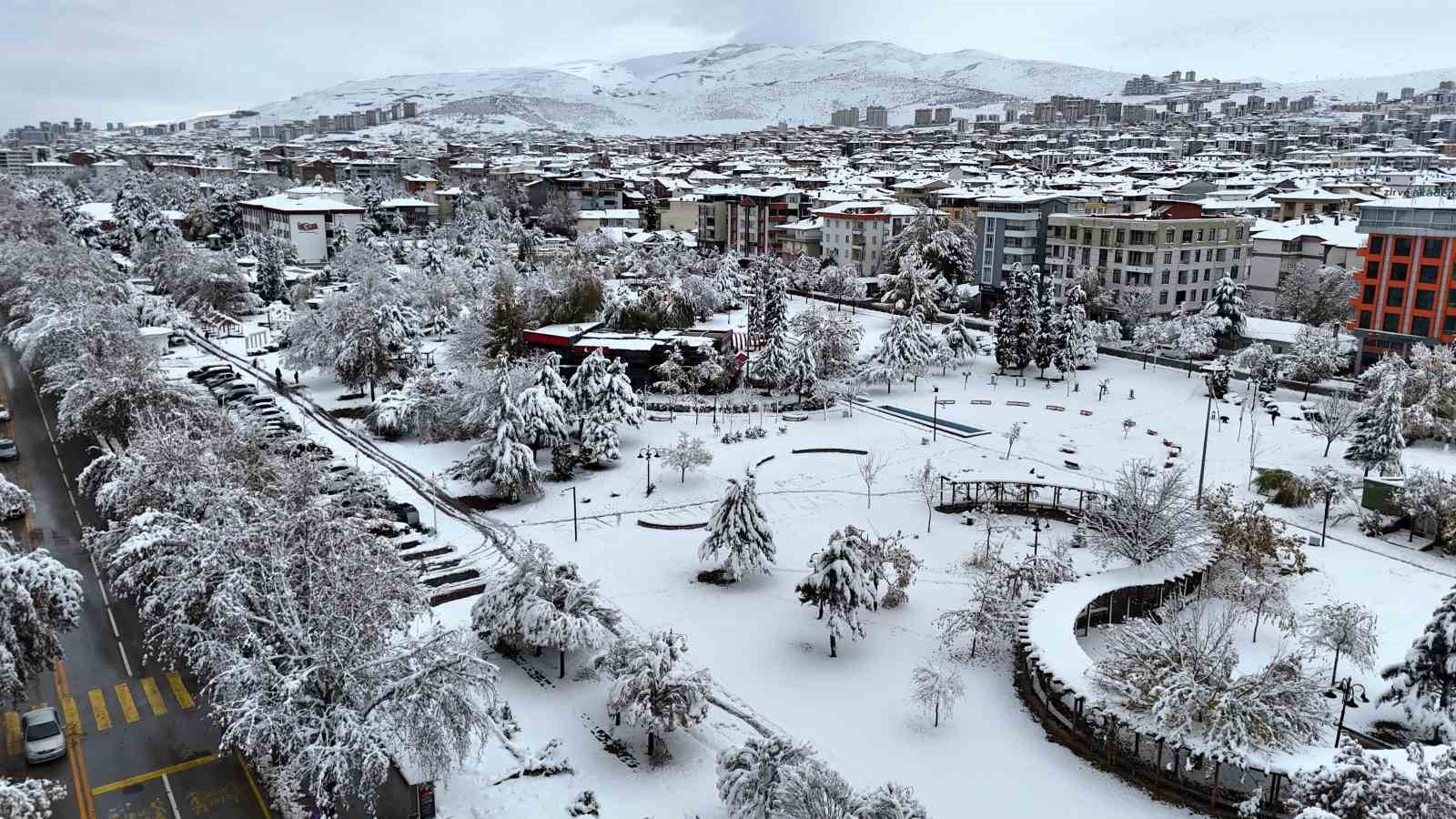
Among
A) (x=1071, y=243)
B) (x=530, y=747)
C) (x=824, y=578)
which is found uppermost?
(x=1071, y=243)

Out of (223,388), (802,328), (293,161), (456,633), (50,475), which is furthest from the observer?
(293,161)

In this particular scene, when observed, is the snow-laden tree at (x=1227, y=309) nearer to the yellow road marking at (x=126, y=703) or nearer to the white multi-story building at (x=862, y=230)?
the white multi-story building at (x=862, y=230)

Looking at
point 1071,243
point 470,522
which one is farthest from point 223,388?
point 1071,243

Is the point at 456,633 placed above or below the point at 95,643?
above

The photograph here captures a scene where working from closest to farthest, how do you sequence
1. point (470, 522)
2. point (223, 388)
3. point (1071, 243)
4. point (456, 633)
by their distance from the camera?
1. point (456, 633)
2. point (470, 522)
3. point (223, 388)
4. point (1071, 243)

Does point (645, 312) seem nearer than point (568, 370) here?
No

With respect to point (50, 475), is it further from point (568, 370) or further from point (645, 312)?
point (645, 312)

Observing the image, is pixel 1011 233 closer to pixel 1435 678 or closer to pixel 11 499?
pixel 1435 678
